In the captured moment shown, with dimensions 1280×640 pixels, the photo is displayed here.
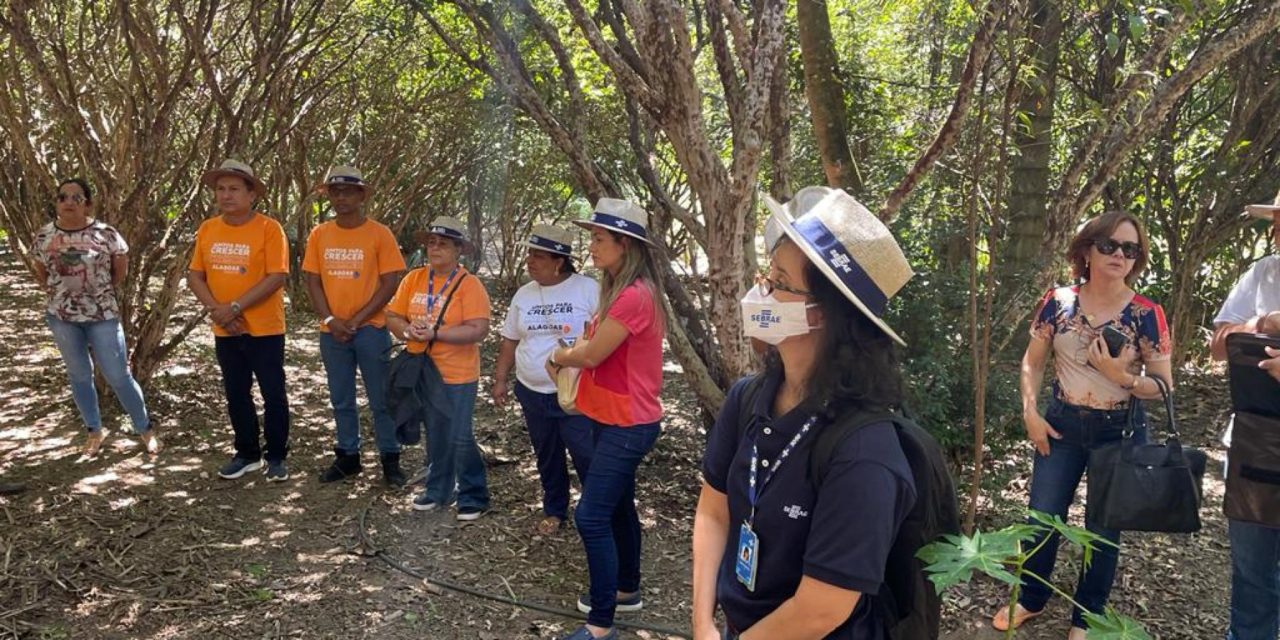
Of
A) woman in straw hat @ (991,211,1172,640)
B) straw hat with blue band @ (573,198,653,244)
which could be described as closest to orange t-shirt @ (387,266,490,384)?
straw hat with blue band @ (573,198,653,244)

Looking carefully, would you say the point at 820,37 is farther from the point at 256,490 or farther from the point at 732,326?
the point at 256,490

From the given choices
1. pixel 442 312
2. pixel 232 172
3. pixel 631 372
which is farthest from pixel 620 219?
pixel 232 172

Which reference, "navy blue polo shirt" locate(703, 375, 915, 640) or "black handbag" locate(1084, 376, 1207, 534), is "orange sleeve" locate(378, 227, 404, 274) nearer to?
"navy blue polo shirt" locate(703, 375, 915, 640)

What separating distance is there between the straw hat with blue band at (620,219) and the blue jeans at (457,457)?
157 centimetres

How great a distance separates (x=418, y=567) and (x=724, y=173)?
242 cm

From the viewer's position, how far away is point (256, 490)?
543 centimetres

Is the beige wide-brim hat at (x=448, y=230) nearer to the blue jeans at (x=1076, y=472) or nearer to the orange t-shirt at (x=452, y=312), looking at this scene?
the orange t-shirt at (x=452, y=312)

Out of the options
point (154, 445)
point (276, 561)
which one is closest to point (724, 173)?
point (276, 561)

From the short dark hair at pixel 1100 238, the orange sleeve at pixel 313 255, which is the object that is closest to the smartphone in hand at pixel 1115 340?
the short dark hair at pixel 1100 238

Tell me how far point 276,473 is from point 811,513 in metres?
4.55

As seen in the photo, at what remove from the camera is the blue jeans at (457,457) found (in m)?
5.05

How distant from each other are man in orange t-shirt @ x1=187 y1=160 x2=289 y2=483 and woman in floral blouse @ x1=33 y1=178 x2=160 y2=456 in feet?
1.72

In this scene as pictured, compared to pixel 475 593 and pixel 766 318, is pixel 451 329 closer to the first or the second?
pixel 475 593

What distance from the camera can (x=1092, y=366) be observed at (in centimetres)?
367
